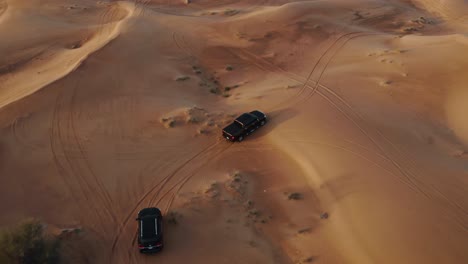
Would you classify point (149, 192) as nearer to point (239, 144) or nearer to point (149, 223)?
point (149, 223)

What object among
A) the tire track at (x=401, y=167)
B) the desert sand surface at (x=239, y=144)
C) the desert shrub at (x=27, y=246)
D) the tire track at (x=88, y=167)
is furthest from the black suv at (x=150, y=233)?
the tire track at (x=401, y=167)

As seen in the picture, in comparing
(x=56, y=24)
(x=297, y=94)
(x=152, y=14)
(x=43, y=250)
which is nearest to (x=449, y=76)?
(x=297, y=94)

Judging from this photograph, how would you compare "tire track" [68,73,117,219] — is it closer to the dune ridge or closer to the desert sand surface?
the desert sand surface

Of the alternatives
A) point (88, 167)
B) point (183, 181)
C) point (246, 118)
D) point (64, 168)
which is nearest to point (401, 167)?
point (246, 118)

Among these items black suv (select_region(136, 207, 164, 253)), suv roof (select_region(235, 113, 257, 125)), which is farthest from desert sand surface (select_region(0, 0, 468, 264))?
suv roof (select_region(235, 113, 257, 125))

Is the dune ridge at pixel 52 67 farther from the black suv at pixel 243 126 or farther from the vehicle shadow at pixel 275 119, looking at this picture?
the vehicle shadow at pixel 275 119

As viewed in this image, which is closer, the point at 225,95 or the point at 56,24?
the point at 225,95

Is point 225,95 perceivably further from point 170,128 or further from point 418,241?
point 418,241
